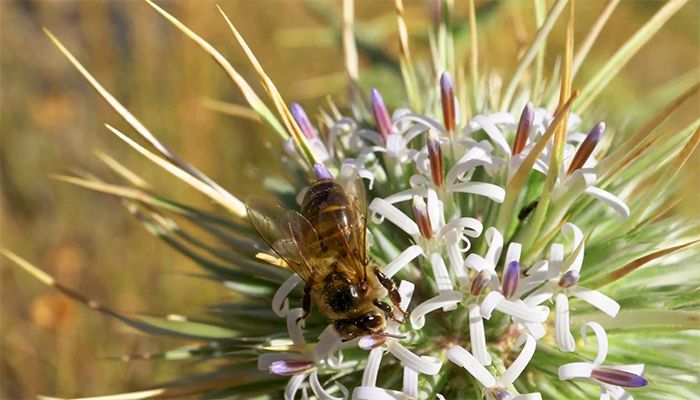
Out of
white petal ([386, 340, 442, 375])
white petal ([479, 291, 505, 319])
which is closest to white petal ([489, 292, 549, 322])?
white petal ([479, 291, 505, 319])

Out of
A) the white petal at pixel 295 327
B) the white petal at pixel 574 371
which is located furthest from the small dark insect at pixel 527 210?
the white petal at pixel 295 327

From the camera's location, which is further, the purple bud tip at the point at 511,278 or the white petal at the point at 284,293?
the white petal at the point at 284,293

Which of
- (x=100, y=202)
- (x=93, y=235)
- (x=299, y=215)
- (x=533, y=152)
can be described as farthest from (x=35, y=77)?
(x=533, y=152)

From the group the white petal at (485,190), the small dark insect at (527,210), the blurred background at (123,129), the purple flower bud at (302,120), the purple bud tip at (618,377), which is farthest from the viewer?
the blurred background at (123,129)

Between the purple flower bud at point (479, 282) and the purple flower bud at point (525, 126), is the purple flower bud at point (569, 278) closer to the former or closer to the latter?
the purple flower bud at point (479, 282)

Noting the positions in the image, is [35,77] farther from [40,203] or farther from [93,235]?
[93,235]

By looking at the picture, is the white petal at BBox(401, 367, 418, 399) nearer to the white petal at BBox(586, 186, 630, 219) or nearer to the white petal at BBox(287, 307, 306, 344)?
the white petal at BBox(287, 307, 306, 344)
